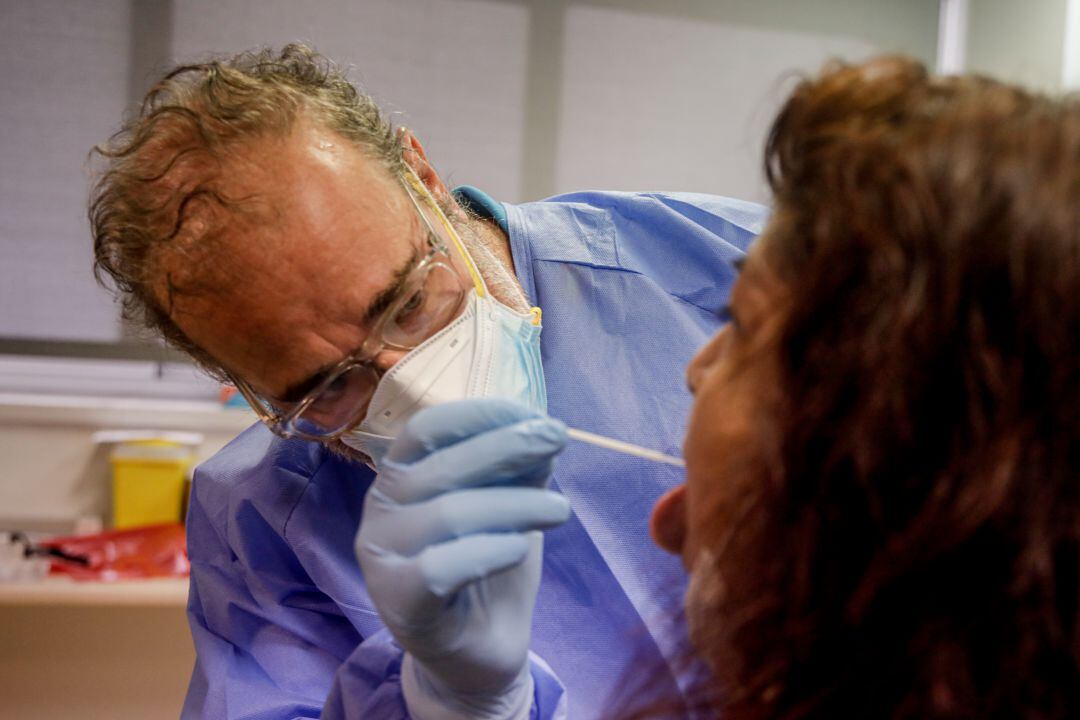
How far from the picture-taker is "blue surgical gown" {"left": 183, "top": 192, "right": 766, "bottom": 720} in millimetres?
1123

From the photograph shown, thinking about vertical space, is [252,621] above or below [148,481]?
above

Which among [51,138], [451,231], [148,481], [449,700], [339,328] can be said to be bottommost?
[148,481]

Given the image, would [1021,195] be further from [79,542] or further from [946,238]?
[79,542]

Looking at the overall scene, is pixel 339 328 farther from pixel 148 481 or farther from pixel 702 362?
pixel 148 481

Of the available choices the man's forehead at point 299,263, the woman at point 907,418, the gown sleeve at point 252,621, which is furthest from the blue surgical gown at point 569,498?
the woman at point 907,418

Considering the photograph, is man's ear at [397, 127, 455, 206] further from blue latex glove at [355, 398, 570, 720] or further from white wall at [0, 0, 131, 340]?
white wall at [0, 0, 131, 340]

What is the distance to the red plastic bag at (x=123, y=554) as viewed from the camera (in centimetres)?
200

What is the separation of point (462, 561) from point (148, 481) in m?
1.73

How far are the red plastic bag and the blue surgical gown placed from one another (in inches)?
33.0

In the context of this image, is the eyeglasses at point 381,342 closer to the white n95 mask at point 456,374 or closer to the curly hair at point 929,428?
the white n95 mask at point 456,374

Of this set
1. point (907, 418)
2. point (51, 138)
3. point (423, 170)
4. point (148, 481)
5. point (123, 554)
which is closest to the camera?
point (907, 418)

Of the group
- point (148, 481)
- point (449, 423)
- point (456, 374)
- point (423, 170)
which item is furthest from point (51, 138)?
point (449, 423)

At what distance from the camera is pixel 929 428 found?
0.50m

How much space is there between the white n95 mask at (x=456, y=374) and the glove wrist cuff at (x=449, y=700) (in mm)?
285
